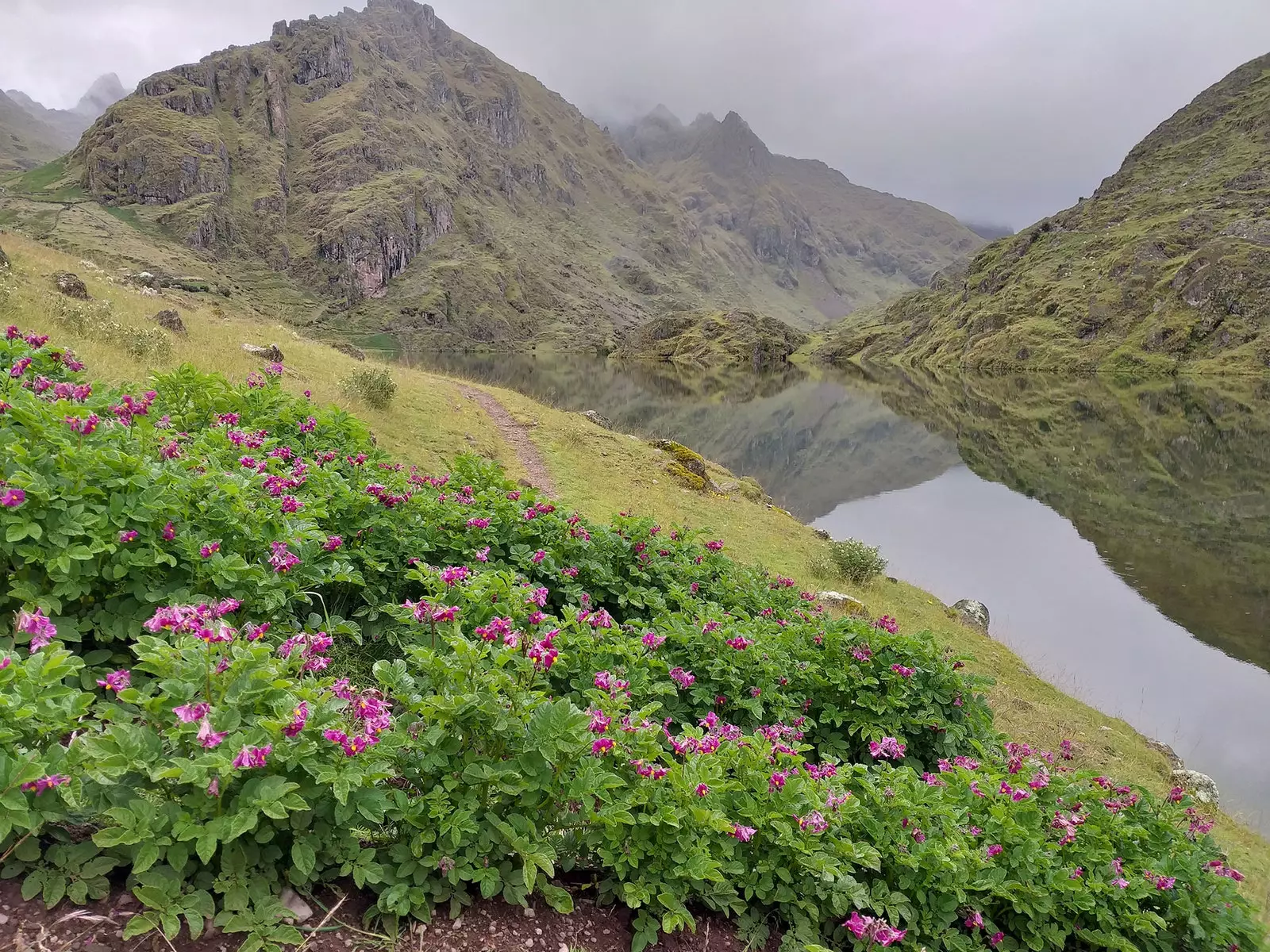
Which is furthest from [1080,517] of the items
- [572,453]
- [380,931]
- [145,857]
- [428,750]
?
[145,857]

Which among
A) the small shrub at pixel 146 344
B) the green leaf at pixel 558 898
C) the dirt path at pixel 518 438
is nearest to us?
the green leaf at pixel 558 898

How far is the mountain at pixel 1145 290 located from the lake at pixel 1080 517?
51.6 metres

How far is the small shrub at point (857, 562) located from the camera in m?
20.3

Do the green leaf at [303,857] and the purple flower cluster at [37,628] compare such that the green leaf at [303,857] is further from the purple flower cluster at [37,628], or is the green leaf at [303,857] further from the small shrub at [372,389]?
the small shrub at [372,389]

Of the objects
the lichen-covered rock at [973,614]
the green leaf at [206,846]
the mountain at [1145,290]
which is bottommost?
the lichen-covered rock at [973,614]

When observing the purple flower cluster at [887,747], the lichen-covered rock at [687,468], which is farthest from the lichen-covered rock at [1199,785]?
the lichen-covered rock at [687,468]

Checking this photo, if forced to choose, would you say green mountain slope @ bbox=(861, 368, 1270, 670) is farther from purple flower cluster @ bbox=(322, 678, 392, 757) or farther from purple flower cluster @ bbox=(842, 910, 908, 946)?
purple flower cluster @ bbox=(322, 678, 392, 757)

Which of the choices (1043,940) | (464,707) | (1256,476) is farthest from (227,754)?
(1256,476)

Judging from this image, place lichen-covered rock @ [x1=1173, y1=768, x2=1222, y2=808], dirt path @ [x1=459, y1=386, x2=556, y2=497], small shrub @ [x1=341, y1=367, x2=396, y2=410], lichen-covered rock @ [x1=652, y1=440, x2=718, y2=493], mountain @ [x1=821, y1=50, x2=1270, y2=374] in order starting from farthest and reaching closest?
mountain @ [x1=821, y1=50, x2=1270, y2=374] → lichen-covered rock @ [x1=652, y1=440, x2=718, y2=493] → dirt path @ [x1=459, y1=386, x2=556, y2=497] → small shrub @ [x1=341, y1=367, x2=396, y2=410] → lichen-covered rock @ [x1=1173, y1=768, x2=1222, y2=808]

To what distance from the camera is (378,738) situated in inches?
136

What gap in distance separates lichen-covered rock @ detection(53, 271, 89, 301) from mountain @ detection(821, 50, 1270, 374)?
518 feet

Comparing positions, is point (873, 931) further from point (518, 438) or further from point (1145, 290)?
point (1145, 290)

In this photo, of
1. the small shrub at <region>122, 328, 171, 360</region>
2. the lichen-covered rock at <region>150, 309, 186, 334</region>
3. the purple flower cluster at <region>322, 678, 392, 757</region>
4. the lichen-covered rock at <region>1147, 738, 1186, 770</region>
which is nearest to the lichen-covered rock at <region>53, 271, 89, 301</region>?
the lichen-covered rock at <region>150, 309, 186, 334</region>

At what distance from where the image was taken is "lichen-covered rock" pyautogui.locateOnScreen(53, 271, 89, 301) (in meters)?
18.1
